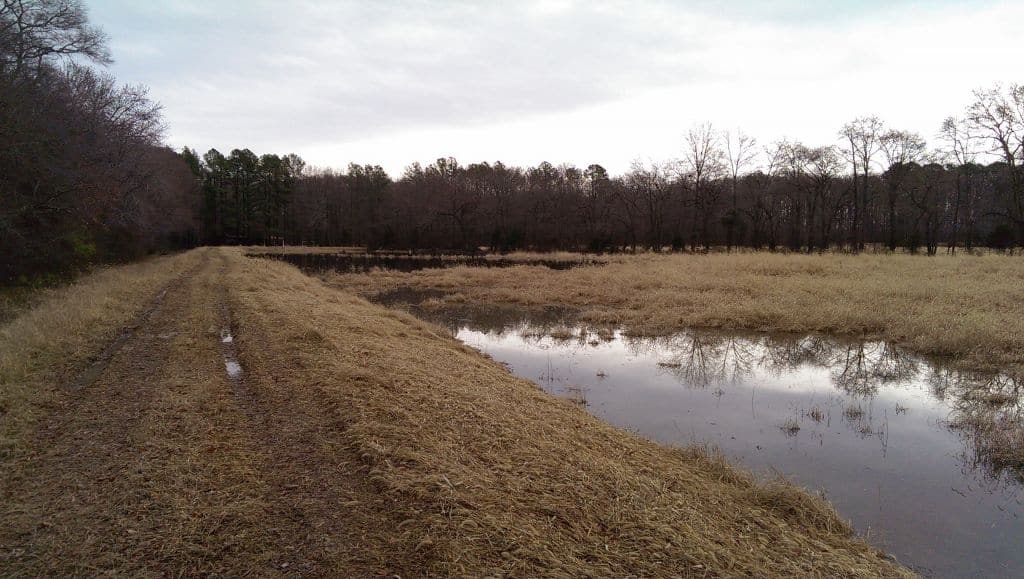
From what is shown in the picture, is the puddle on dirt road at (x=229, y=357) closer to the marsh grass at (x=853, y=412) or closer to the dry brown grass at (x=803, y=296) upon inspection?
the marsh grass at (x=853, y=412)

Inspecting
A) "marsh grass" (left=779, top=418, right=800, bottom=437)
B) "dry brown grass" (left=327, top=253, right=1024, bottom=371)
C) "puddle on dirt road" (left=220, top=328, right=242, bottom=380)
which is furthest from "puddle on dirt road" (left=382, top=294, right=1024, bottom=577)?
"puddle on dirt road" (left=220, top=328, right=242, bottom=380)

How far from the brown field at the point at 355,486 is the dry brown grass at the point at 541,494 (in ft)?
0.07

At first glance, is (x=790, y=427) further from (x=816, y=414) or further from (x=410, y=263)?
(x=410, y=263)

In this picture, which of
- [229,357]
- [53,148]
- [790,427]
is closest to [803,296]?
[790,427]

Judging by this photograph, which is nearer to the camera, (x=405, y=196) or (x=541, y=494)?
(x=541, y=494)

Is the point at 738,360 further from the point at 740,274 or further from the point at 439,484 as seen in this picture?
the point at 740,274

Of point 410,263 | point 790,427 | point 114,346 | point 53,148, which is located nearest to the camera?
point 790,427

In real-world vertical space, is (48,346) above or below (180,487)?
above

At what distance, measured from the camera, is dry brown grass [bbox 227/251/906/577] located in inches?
144

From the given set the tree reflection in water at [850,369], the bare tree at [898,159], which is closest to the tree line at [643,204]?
the bare tree at [898,159]

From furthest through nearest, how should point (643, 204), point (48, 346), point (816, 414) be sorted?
point (643, 204)
point (48, 346)
point (816, 414)

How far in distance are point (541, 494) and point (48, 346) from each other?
368 inches

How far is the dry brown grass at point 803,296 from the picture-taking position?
1310 cm

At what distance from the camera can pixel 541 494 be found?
4480 mm
